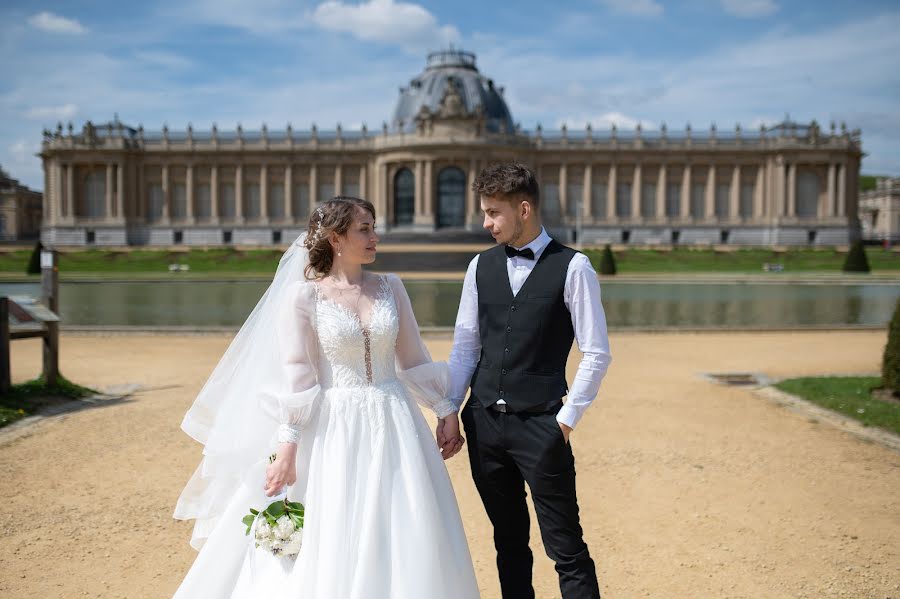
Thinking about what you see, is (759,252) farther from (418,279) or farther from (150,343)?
(150,343)

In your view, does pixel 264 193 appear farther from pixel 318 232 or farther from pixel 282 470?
pixel 282 470

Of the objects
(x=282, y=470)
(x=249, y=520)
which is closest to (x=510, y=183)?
(x=282, y=470)

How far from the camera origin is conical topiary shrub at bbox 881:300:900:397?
8258 millimetres

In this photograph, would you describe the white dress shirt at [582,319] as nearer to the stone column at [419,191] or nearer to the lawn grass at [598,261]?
the lawn grass at [598,261]

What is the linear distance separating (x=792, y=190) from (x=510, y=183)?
60523 mm

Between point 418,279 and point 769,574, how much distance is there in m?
27.1

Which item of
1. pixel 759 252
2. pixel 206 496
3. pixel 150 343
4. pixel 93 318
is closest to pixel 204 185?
pixel 759 252

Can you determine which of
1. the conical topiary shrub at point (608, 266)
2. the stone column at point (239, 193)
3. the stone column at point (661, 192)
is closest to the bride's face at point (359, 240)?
the conical topiary shrub at point (608, 266)

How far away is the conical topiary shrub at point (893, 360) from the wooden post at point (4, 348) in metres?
9.40

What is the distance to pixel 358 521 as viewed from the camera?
3014 millimetres

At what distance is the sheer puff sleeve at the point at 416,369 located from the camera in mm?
3393

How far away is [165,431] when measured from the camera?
718 cm

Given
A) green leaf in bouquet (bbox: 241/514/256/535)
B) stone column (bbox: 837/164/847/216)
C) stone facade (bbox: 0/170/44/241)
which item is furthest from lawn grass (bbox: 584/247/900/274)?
stone facade (bbox: 0/170/44/241)

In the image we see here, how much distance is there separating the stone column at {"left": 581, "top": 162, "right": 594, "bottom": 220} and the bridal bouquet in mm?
56568
